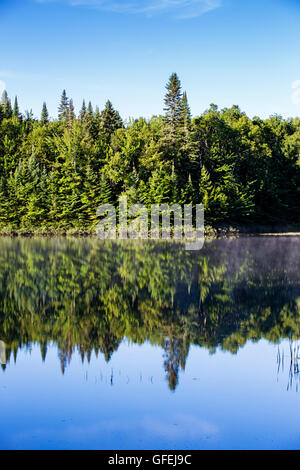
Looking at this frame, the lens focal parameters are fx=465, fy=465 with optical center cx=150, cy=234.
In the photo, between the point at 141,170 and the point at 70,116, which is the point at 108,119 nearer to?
the point at 70,116

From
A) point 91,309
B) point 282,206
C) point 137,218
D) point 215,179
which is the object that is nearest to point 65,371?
point 91,309

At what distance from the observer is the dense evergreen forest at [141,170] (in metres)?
53.7

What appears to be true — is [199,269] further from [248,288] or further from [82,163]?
[82,163]

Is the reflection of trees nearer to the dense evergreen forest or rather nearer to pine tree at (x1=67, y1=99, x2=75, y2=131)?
the dense evergreen forest

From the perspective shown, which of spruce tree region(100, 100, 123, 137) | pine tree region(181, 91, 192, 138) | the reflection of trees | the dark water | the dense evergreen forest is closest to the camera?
the dark water

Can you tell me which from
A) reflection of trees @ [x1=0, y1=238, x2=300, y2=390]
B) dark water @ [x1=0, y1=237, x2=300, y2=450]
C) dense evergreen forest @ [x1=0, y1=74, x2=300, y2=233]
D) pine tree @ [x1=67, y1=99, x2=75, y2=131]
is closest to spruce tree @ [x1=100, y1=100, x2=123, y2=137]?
dense evergreen forest @ [x1=0, y1=74, x2=300, y2=233]

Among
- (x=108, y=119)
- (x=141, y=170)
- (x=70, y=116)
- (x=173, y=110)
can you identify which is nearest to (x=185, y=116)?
(x=173, y=110)

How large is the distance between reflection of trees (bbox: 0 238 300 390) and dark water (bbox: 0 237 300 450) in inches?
1.7

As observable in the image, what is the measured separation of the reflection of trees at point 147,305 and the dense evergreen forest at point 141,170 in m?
31.3

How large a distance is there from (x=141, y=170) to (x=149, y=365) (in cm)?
4730

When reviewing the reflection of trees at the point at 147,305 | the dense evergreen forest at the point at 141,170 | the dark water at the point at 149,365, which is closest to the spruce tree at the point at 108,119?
the dense evergreen forest at the point at 141,170

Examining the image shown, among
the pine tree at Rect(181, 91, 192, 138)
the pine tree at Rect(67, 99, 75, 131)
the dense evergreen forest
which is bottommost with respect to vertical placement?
the dense evergreen forest

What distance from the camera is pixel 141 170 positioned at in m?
54.3

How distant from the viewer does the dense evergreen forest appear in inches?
2112
